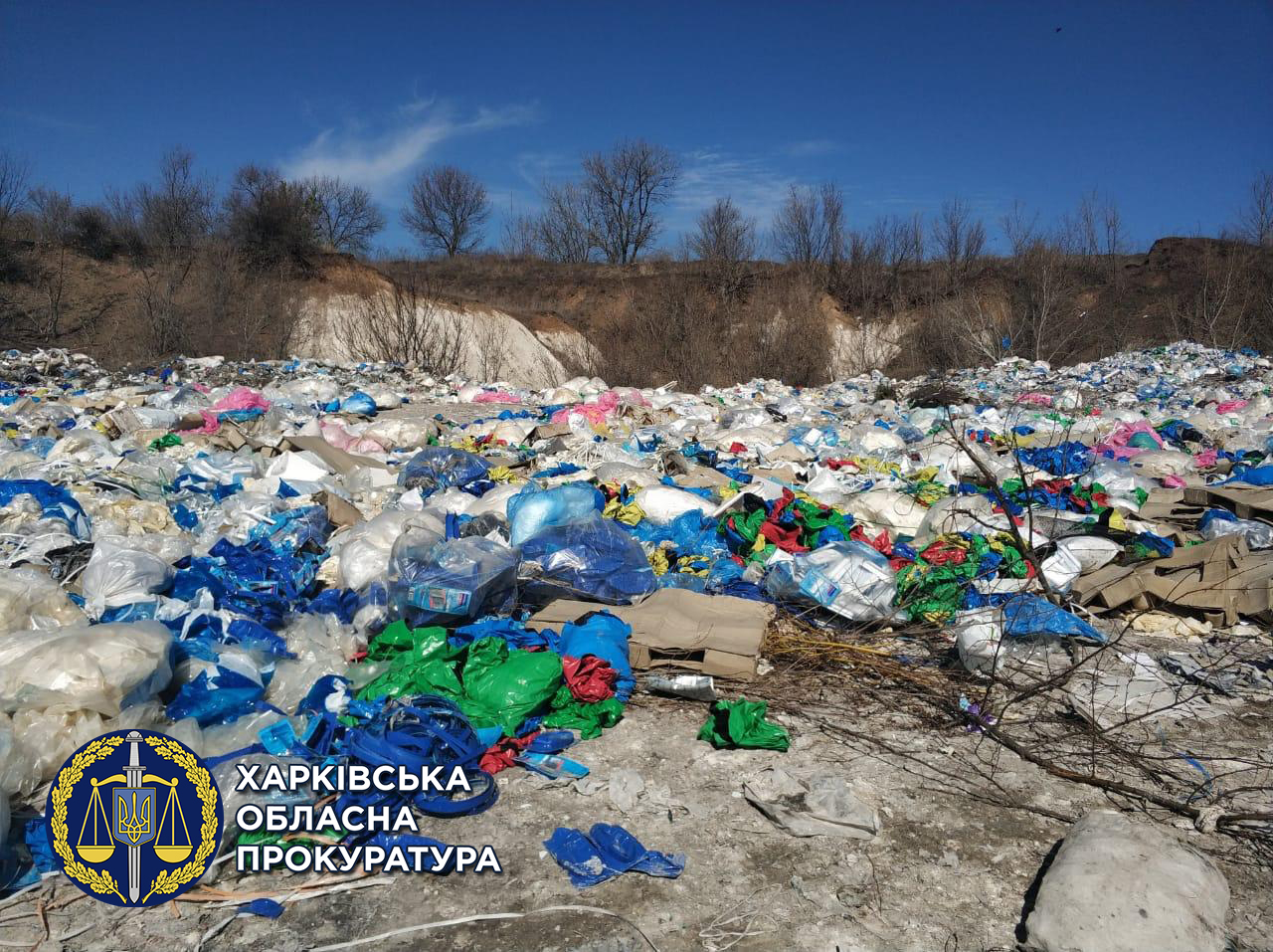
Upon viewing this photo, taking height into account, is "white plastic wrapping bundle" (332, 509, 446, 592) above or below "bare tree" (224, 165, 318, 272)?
below

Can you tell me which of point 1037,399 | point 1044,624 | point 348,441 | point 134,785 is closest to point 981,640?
point 1044,624

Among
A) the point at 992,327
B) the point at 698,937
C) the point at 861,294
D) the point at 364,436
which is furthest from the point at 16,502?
the point at 861,294

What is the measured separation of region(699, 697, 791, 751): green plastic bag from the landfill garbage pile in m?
0.01

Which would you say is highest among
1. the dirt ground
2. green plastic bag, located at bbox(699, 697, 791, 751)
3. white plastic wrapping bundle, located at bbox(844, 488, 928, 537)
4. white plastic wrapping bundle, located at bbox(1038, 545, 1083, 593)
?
white plastic wrapping bundle, located at bbox(844, 488, 928, 537)

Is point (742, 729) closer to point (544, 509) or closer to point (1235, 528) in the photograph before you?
point (544, 509)

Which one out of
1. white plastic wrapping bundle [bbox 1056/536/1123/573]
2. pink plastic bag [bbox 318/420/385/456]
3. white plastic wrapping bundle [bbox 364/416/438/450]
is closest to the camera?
white plastic wrapping bundle [bbox 1056/536/1123/573]

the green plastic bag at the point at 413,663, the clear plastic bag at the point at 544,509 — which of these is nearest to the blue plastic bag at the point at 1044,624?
the clear plastic bag at the point at 544,509

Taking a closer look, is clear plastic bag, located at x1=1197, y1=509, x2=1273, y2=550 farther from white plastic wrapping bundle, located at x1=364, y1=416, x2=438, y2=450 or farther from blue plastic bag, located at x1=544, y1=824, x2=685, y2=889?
white plastic wrapping bundle, located at x1=364, y1=416, x2=438, y2=450

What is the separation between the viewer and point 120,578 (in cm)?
317

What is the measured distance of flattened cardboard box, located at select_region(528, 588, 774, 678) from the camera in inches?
116

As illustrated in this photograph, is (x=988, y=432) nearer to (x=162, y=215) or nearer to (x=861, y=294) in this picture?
(x=861, y=294)

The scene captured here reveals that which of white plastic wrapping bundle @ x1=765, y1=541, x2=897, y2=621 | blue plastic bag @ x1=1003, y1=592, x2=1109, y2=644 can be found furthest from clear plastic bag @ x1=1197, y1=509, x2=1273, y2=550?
white plastic wrapping bundle @ x1=765, y1=541, x2=897, y2=621

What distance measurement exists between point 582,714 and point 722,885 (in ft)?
2.83

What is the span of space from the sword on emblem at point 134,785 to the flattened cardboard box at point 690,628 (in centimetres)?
146
